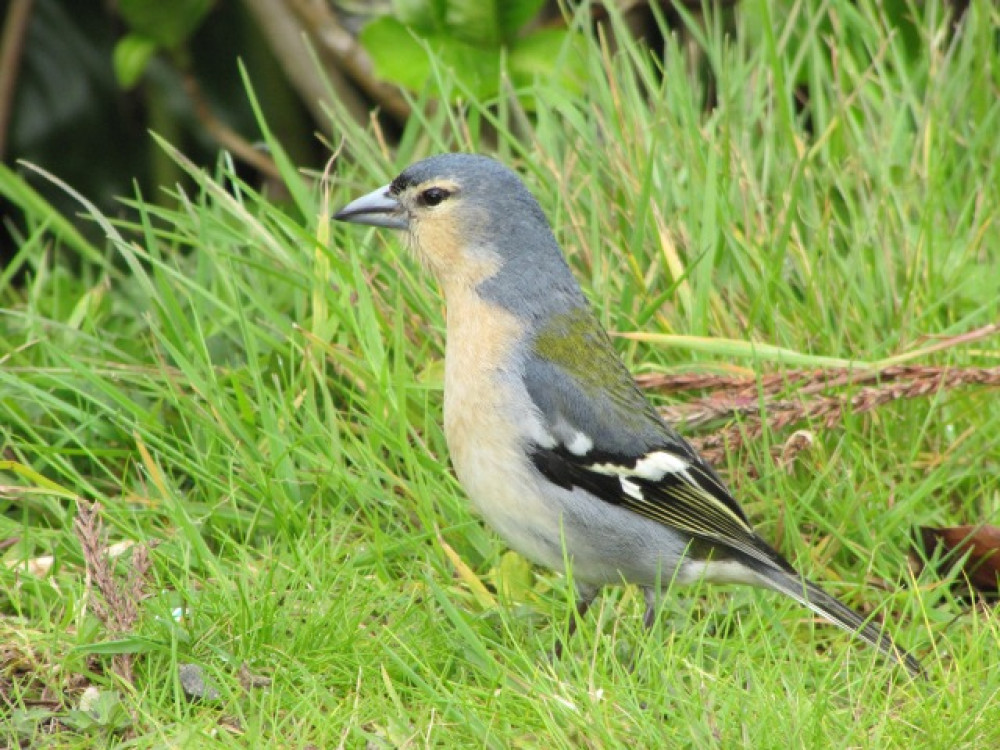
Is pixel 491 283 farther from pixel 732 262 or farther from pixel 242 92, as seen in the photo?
pixel 242 92

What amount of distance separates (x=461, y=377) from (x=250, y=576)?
2.38ft

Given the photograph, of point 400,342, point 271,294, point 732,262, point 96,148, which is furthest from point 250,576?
point 96,148

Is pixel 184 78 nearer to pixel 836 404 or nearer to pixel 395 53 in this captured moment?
pixel 395 53

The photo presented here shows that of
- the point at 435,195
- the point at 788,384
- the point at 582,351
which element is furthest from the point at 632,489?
the point at 435,195

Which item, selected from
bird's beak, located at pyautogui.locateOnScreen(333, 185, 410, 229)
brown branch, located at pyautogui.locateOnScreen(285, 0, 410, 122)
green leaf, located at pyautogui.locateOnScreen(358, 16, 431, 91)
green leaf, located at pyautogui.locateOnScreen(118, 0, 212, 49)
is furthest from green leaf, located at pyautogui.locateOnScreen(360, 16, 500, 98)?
bird's beak, located at pyautogui.locateOnScreen(333, 185, 410, 229)

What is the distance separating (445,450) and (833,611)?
50.0 inches

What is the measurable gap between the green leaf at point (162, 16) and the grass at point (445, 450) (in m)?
0.95

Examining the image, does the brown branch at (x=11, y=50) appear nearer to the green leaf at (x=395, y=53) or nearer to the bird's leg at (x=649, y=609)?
the green leaf at (x=395, y=53)

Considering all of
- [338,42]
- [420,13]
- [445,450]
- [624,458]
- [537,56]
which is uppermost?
[420,13]

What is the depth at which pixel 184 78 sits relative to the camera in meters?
6.22

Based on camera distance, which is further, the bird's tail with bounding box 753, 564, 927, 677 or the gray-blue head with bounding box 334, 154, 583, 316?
the gray-blue head with bounding box 334, 154, 583, 316

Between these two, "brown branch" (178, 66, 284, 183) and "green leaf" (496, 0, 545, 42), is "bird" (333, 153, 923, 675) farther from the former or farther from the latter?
"brown branch" (178, 66, 284, 183)

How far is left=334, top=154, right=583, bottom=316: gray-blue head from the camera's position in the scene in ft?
13.1

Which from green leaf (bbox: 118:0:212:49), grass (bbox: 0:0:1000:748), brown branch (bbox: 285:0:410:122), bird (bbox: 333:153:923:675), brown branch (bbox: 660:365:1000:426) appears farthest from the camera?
brown branch (bbox: 285:0:410:122)
